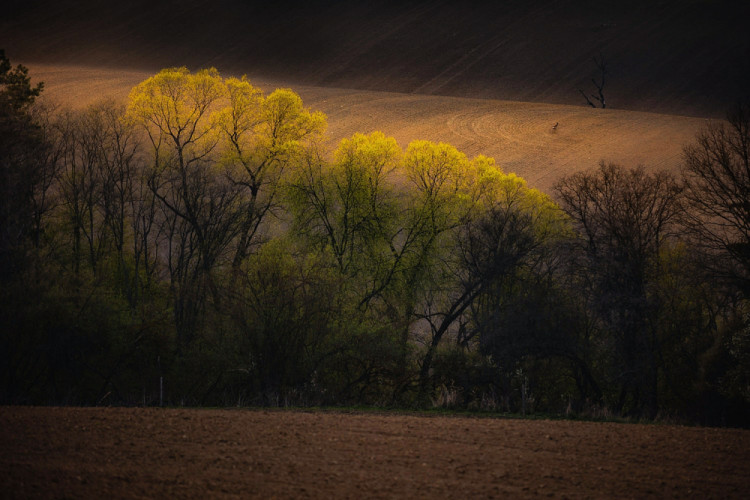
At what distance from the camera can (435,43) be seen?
130 meters

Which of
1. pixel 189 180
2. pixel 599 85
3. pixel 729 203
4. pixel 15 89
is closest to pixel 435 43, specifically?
pixel 599 85

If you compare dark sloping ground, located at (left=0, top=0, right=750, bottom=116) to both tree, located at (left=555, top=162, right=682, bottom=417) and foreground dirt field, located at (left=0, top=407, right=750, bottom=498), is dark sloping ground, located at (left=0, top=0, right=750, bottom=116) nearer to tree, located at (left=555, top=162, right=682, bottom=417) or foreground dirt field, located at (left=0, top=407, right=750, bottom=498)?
tree, located at (left=555, top=162, right=682, bottom=417)

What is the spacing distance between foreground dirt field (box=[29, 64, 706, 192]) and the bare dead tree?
7.40 meters

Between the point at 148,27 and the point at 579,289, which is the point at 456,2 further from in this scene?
the point at 579,289

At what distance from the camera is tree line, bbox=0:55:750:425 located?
1112 inches

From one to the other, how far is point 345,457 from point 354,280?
24413mm

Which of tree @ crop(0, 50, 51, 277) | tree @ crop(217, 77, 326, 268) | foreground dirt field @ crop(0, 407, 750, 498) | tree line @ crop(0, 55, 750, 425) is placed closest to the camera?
foreground dirt field @ crop(0, 407, 750, 498)

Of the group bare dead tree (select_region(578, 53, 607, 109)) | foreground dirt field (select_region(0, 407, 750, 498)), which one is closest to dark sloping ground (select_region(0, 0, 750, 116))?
bare dead tree (select_region(578, 53, 607, 109))

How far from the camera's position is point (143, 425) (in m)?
17.3

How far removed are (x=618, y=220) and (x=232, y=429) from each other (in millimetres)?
22961

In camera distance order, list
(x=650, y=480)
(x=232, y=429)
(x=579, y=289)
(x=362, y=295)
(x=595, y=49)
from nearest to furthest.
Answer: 1. (x=650, y=480)
2. (x=232, y=429)
3. (x=579, y=289)
4. (x=362, y=295)
5. (x=595, y=49)

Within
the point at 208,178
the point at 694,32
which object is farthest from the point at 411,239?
the point at 694,32

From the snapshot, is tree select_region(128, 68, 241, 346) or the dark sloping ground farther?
the dark sloping ground

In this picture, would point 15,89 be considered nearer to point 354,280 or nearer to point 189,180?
point 189,180
